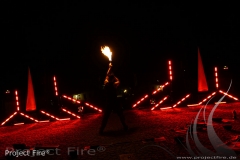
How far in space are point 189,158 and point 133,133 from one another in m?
2.71

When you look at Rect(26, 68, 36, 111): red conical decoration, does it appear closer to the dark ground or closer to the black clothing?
the dark ground

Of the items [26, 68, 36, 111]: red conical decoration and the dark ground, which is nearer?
the dark ground

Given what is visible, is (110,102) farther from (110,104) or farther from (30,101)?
(30,101)

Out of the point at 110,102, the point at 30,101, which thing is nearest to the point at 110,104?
the point at 110,102

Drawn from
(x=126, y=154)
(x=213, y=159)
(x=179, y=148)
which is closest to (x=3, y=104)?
(x=126, y=154)

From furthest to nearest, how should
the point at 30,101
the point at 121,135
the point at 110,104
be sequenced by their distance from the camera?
the point at 30,101, the point at 110,104, the point at 121,135

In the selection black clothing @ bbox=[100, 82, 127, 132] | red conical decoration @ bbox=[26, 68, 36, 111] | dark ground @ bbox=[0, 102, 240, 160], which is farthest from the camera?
red conical decoration @ bbox=[26, 68, 36, 111]

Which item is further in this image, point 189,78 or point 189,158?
point 189,78

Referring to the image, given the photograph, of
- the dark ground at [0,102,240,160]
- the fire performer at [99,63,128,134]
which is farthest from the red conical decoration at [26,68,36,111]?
the fire performer at [99,63,128,134]

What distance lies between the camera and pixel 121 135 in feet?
23.7

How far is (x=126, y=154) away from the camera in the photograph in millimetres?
5422

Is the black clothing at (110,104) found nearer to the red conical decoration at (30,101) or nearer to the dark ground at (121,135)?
the dark ground at (121,135)

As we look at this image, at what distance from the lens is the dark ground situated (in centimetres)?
560

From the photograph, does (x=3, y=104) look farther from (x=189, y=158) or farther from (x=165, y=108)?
(x=189, y=158)
